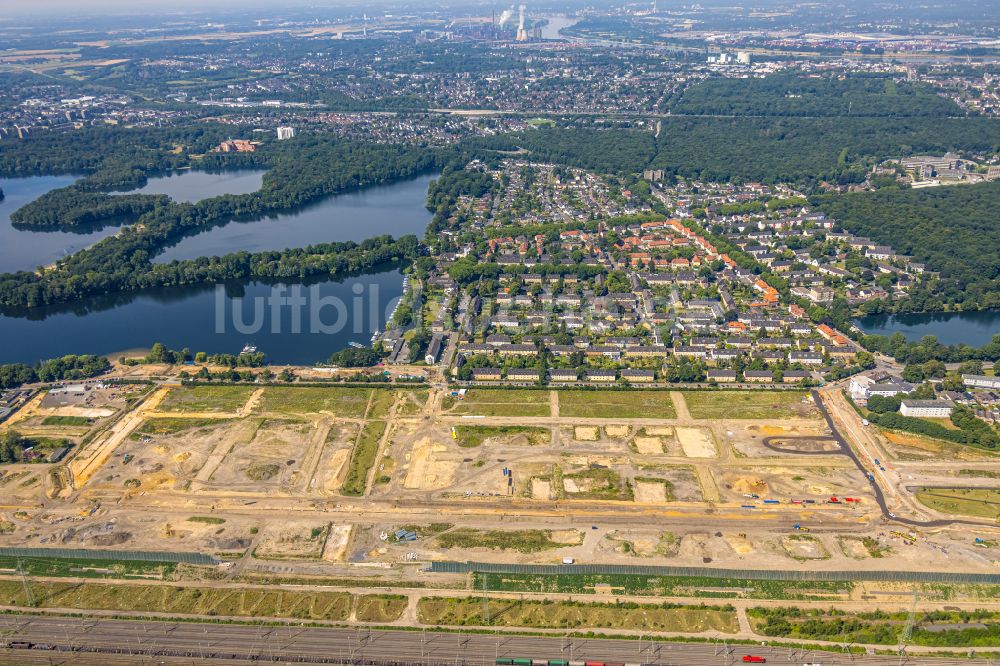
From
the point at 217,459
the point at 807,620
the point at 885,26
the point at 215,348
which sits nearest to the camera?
the point at 807,620

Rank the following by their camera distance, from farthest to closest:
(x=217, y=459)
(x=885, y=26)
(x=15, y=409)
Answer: (x=885, y=26)
(x=15, y=409)
(x=217, y=459)

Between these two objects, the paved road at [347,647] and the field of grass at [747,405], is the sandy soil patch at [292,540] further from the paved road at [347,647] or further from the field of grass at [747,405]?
the field of grass at [747,405]

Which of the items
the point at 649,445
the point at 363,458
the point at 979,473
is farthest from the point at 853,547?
the point at 363,458

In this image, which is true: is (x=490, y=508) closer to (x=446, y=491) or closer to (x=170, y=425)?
(x=446, y=491)

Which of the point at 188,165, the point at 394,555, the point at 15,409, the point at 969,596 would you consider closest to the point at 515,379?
the point at 394,555

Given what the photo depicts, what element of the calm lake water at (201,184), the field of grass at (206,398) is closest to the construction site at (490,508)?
the field of grass at (206,398)

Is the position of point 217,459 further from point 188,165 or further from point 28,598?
point 188,165

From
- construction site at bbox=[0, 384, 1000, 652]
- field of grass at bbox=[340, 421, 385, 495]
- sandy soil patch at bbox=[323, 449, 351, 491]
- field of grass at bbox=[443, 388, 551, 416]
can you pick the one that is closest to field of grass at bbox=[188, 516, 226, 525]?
construction site at bbox=[0, 384, 1000, 652]
